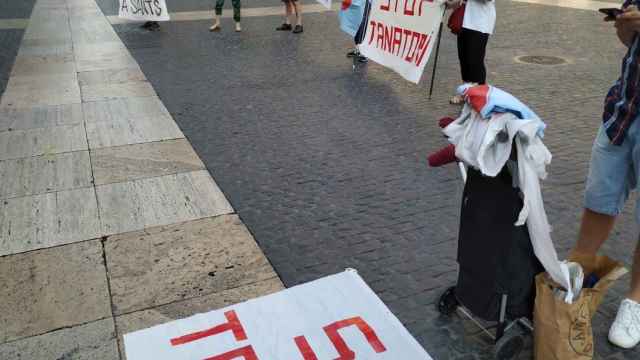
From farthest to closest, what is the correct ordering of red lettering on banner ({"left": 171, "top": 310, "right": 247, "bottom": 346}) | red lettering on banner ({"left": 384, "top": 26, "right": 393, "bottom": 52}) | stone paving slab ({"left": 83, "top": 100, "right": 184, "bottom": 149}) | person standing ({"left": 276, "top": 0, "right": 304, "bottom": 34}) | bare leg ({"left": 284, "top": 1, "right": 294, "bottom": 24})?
bare leg ({"left": 284, "top": 1, "right": 294, "bottom": 24}) < person standing ({"left": 276, "top": 0, "right": 304, "bottom": 34}) < red lettering on banner ({"left": 384, "top": 26, "right": 393, "bottom": 52}) < stone paving slab ({"left": 83, "top": 100, "right": 184, "bottom": 149}) < red lettering on banner ({"left": 171, "top": 310, "right": 247, "bottom": 346})

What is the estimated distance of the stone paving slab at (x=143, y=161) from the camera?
4562 mm

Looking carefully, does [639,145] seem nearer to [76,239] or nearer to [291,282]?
[291,282]

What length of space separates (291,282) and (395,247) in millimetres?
707

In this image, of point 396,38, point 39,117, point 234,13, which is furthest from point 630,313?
point 234,13

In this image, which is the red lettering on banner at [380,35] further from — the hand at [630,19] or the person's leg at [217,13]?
the person's leg at [217,13]

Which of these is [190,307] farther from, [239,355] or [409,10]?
[409,10]

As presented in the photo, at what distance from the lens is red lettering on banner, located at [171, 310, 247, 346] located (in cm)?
271

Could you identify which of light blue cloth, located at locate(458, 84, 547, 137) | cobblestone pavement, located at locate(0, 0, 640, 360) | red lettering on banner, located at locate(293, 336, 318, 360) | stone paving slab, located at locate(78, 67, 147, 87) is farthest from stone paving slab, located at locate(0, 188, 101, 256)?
stone paving slab, located at locate(78, 67, 147, 87)

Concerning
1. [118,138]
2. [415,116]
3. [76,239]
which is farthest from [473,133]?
[118,138]

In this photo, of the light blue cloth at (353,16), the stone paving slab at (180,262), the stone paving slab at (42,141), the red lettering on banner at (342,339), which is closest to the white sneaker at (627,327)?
the red lettering on banner at (342,339)

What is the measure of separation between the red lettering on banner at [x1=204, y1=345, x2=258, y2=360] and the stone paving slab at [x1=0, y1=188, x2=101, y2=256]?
1.50 m

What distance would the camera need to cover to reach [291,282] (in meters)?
3.17

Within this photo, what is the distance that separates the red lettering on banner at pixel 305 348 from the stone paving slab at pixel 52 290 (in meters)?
1.01

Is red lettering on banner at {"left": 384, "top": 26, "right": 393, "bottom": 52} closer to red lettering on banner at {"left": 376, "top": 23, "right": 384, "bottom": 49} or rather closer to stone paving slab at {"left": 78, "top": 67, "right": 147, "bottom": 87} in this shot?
red lettering on banner at {"left": 376, "top": 23, "right": 384, "bottom": 49}
